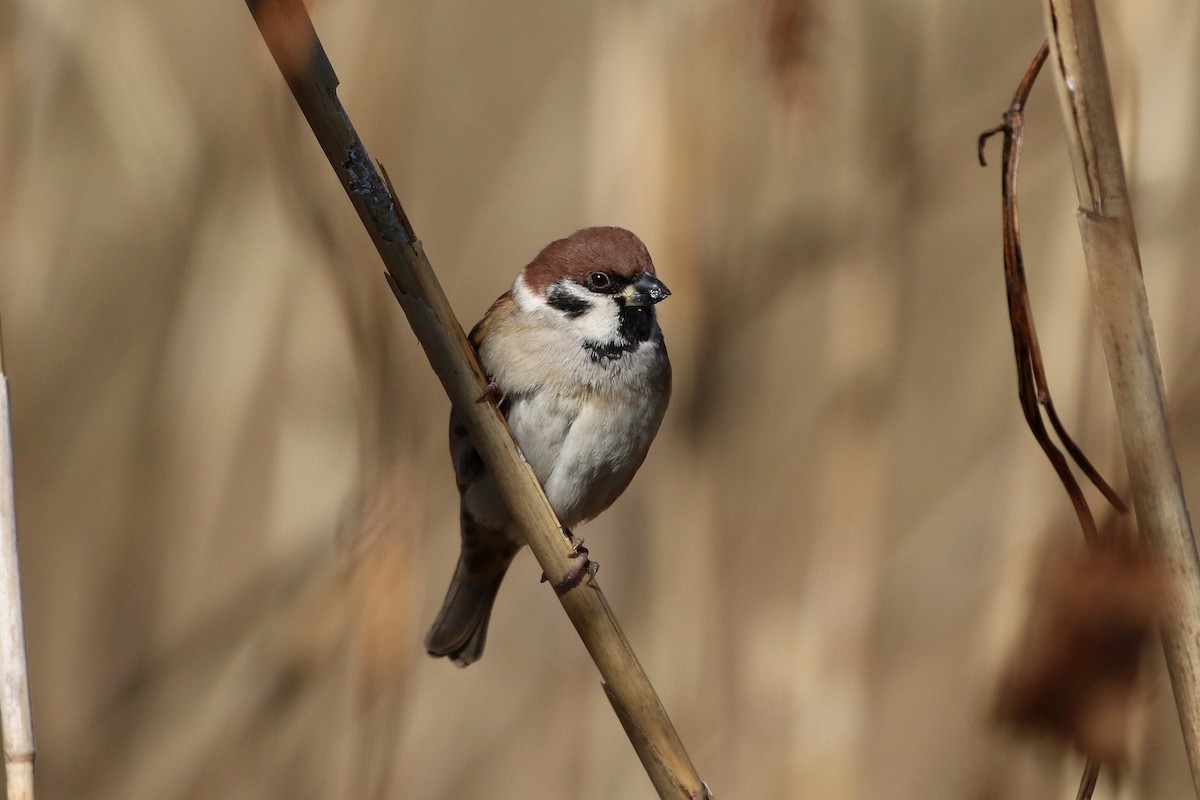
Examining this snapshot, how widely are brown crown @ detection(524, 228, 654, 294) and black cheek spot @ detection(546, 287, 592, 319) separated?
0.07 feet

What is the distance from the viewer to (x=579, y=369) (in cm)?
176

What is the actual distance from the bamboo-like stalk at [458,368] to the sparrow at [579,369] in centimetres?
72

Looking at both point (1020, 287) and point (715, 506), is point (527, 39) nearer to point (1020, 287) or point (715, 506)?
point (715, 506)

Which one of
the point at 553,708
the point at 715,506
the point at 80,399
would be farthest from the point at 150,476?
the point at 715,506

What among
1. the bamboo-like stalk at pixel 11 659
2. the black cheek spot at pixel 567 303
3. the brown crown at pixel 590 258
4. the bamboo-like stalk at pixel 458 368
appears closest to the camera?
the bamboo-like stalk at pixel 458 368

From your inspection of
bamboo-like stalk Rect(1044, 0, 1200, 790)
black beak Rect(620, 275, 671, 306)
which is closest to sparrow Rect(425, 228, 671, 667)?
black beak Rect(620, 275, 671, 306)

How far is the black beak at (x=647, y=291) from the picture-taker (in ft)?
5.61

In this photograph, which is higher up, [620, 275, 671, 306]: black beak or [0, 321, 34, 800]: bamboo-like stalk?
[620, 275, 671, 306]: black beak

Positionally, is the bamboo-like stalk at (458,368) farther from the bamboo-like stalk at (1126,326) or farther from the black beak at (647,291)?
the black beak at (647,291)

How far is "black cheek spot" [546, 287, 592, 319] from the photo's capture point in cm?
179

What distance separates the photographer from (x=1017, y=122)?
875 millimetres

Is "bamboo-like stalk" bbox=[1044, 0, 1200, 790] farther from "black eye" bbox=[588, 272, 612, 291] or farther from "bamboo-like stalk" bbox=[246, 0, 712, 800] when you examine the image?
"black eye" bbox=[588, 272, 612, 291]

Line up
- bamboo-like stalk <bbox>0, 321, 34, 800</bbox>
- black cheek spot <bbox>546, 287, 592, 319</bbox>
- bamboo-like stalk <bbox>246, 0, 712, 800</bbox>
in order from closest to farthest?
1. bamboo-like stalk <bbox>246, 0, 712, 800</bbox>
2. bamboo-like stalk <bbox>0, 321, 34, 800</bbox>
3. black cheek spot <bbox>546, 287, 592, 319</bbox>

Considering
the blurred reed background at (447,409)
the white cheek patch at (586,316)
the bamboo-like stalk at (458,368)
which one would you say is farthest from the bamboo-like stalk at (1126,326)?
the white cheek patch at (586,316)
